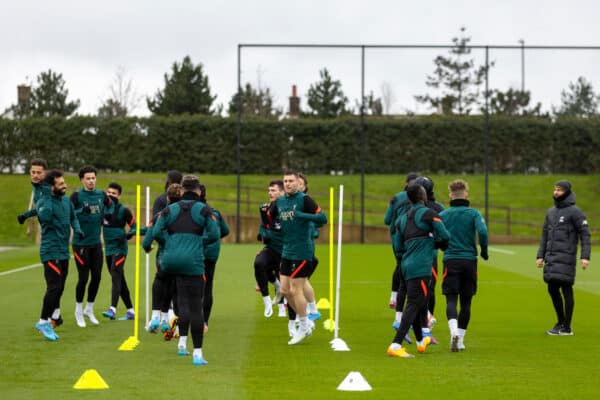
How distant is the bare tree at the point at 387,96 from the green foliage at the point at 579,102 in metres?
6.85

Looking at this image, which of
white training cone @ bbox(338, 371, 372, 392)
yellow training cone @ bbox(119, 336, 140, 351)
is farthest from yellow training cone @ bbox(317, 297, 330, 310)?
white training cone @ bbox(338, 371, 372, 392)

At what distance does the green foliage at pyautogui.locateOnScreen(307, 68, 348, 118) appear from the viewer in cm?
4241

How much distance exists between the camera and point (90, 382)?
9.66 metres

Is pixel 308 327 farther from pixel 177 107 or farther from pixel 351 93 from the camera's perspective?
pixel 177 107

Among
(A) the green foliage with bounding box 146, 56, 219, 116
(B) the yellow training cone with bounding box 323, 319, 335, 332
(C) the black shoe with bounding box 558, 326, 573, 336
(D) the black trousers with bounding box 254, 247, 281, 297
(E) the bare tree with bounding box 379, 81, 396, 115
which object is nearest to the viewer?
(C) the black shoe with bounding box 558, 326, 573, 336

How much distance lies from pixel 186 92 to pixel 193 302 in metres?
57.3

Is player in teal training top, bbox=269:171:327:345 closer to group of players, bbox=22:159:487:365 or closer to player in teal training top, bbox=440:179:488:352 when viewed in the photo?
group of players, bbox=22:159:487:365

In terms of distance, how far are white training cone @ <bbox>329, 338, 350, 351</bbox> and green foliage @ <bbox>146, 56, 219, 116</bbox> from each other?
55937 mm

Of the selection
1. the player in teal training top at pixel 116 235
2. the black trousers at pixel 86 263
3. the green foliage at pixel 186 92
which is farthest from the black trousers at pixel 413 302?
the green foliage at pixel 186 92

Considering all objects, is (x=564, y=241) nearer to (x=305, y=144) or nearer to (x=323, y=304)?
(x=323, y=304)

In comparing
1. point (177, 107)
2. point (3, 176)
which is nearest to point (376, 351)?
point (3, 176)

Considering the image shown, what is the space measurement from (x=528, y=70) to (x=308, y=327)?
30849 millimetres

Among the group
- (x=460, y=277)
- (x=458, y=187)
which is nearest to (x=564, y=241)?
(x=460, y=277)

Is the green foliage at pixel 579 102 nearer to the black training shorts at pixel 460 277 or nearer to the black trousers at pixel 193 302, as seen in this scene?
the black training shorts at pixel 460 277
